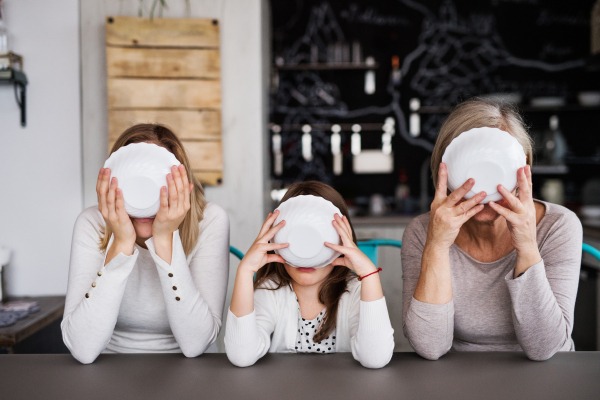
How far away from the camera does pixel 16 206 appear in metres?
1.81

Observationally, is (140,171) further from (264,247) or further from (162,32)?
(162,32)

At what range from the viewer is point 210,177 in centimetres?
188

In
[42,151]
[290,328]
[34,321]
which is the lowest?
[34,321]

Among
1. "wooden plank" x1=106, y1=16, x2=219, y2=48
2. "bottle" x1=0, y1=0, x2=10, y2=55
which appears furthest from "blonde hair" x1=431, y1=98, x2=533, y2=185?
"bottle" x1=0, y1=0, x2=10, y2=55

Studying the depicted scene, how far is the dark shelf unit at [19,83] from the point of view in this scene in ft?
5.55

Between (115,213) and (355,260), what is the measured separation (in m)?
0.45

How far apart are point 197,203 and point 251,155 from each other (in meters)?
0.82

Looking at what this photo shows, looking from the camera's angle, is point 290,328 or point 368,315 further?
point 290,328

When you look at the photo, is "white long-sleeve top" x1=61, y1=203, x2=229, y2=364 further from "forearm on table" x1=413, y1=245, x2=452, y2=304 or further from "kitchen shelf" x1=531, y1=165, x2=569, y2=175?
"kitchen shelf" x1=531, y1=165, x2=569, y2=175

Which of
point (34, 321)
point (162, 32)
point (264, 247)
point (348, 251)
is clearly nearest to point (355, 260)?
point (348, 251)

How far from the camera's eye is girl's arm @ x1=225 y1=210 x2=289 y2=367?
2.59ft

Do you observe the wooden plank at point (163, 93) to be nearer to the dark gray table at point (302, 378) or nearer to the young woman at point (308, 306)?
the young woman at point (308, 306)

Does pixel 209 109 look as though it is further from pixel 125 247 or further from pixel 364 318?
pixel 364 318

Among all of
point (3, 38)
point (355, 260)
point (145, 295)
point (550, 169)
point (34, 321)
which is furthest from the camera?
point (550, 169)
